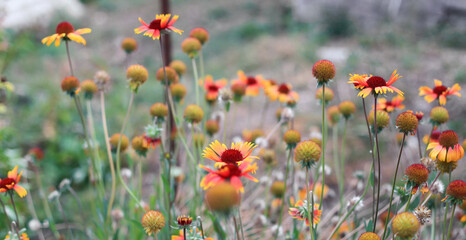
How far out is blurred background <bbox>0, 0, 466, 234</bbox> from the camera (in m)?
2.82

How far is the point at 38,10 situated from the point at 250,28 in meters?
3.97

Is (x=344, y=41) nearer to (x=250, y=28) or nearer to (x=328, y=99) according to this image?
(x=250, y=28)

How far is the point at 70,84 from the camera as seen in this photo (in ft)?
4.14

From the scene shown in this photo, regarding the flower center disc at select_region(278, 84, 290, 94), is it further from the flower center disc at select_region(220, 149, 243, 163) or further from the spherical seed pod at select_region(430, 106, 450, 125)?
the flower center disc at select_region(220, 149, 243, 163)

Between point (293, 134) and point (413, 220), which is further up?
point (293, 134)

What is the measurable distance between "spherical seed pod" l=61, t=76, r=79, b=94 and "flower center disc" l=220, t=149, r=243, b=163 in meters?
0.70

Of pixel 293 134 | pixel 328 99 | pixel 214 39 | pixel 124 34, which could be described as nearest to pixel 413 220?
pixel 293 134

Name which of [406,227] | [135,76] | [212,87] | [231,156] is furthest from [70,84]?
[406,227]

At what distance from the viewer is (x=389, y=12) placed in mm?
5633

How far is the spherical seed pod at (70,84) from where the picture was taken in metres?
1.25

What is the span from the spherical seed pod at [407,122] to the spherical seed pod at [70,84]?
1035mm

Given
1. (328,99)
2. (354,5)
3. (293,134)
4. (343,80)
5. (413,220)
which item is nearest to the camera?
(413,220)

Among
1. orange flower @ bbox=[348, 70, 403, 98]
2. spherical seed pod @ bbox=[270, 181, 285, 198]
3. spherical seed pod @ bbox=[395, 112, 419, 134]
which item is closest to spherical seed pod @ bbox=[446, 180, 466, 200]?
spherical seed pod @ bbox=[395, 112, 419, 134]

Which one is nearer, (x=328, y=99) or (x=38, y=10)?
(x=328, y=99)
